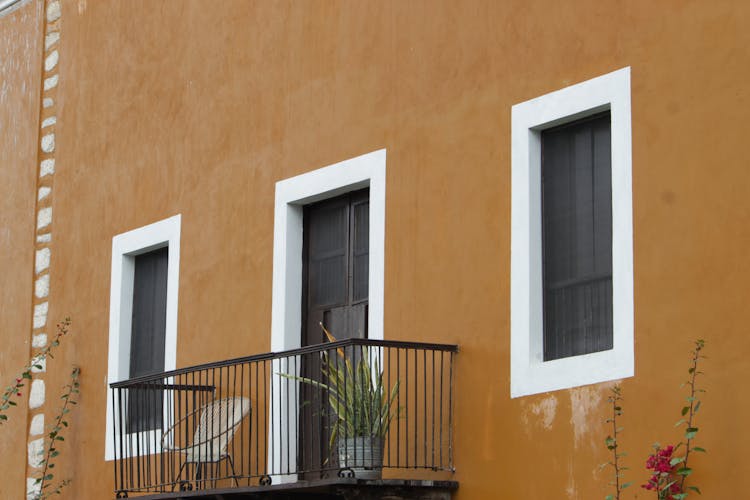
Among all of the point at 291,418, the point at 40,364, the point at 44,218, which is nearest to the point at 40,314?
the point at 40,364

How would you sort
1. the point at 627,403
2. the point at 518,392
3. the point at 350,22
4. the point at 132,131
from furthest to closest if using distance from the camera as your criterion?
1. the point at 132,131
2. the point at 350,22
3. the point at 518,392
4. the point at 627,403

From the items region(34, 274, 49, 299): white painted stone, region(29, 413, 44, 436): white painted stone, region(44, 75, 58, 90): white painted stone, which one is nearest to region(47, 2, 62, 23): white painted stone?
region(44, 75, 58, 90): white painted stone

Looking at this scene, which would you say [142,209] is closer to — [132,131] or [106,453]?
[132,131]

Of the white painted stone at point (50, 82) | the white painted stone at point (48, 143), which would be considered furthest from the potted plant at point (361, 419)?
the white painted stone at point (50, 82)

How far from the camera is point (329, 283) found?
→ 45.0ft

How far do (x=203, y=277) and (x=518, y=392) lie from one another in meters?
3.96

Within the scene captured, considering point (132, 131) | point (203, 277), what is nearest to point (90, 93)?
point (132, 131)

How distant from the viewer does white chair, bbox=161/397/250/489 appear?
13320 mm

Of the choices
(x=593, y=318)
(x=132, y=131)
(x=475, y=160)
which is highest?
(x=132, y=131)

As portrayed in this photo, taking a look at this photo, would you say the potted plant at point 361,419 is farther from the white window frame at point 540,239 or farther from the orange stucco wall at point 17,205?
the orange stucco wall at point 17,205

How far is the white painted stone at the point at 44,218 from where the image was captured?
1686cm

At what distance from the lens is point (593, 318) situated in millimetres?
11453

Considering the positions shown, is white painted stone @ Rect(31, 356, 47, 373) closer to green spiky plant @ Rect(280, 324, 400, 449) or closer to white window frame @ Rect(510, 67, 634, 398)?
green spiky plant @ Rect(280, 324, 400, 449)

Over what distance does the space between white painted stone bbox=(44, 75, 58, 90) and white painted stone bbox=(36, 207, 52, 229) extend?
122 centimetres
